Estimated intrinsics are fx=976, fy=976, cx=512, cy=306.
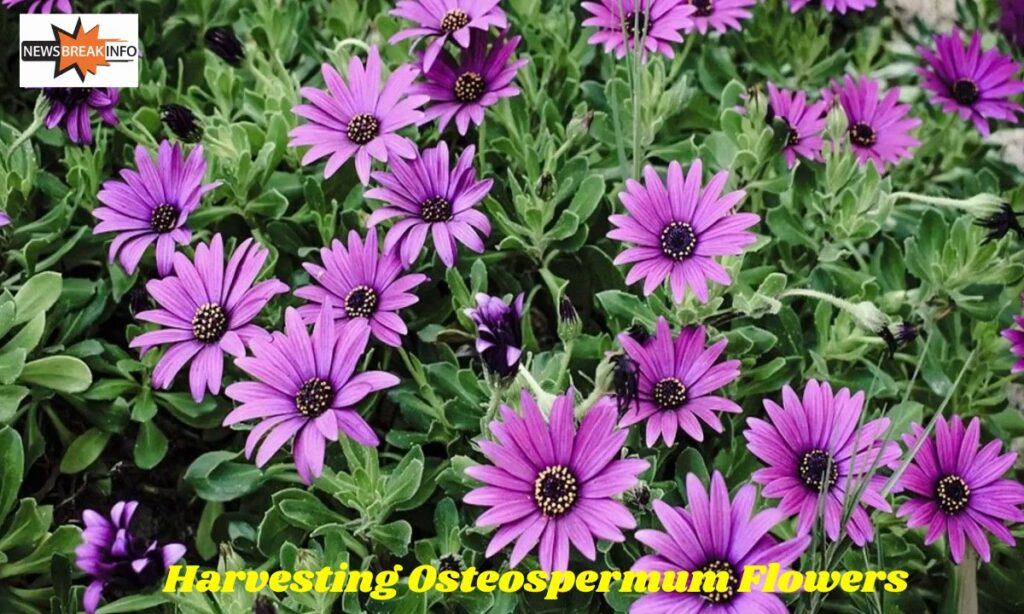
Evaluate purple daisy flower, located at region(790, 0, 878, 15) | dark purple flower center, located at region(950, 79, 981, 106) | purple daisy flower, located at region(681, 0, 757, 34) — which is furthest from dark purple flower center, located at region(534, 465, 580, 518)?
dark purple flower center, located at region(950, 79, 981, 106)

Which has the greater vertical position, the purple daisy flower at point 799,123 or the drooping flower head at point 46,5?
the drooping flower head at point 46,5

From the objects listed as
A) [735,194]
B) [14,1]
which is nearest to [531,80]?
[735,194]

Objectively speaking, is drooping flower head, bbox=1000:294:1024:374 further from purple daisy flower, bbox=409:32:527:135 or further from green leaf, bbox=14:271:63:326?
green leaf, bbox=14:271:63:326

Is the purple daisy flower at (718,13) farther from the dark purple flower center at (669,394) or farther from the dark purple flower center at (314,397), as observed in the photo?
the dark purple flower center at (314,397)

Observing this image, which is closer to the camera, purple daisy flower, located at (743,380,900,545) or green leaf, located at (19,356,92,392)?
purple daisy flower, located at (743,380,900,545)

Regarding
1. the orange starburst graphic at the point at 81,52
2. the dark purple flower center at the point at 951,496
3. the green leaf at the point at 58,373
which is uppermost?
the orange starburst graphic at the point at 81,52

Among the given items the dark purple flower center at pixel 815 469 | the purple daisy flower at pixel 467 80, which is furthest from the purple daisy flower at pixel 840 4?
the dark purple flower center at pixel 815 469

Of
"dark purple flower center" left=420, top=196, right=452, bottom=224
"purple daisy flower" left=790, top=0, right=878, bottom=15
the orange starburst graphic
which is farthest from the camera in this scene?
"purple daisy flower" left=790, top=0, right=878, bottom=15
